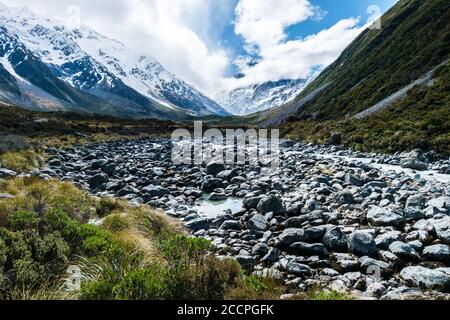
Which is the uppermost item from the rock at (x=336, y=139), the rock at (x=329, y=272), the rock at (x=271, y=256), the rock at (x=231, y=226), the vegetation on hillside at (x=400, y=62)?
the vegetation on hillside at (x=400, y=62)

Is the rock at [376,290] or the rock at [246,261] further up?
the rock at [246,261]

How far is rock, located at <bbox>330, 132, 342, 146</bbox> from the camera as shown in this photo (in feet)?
96.0

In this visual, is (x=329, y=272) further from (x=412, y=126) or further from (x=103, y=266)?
(x=412, y=126)

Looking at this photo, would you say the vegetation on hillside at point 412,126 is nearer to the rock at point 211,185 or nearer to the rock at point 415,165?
the rock at point 415,165

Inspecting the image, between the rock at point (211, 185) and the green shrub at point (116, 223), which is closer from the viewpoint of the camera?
the green shrub at point (116, 223)

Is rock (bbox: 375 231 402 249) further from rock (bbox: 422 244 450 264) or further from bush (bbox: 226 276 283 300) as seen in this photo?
bush (bbox: 226 276 283 300)

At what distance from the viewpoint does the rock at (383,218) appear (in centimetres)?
938

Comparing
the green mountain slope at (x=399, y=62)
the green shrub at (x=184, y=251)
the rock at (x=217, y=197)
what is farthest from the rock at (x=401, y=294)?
the green mountain slope at (x=399, y=62)

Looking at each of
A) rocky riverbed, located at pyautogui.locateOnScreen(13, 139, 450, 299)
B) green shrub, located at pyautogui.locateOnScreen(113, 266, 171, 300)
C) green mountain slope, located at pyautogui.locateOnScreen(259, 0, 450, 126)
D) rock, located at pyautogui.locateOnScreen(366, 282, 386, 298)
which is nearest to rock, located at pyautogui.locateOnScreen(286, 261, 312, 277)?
rocky riverbed, located at pyautogui.locateOnScreen(13, 139, 450, 299)

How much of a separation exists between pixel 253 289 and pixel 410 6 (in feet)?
312

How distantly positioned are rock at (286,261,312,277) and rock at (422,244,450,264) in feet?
8.62

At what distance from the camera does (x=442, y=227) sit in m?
8.43

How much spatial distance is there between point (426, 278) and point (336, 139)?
24.2 m

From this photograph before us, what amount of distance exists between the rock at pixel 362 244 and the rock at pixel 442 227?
5.54 ft
